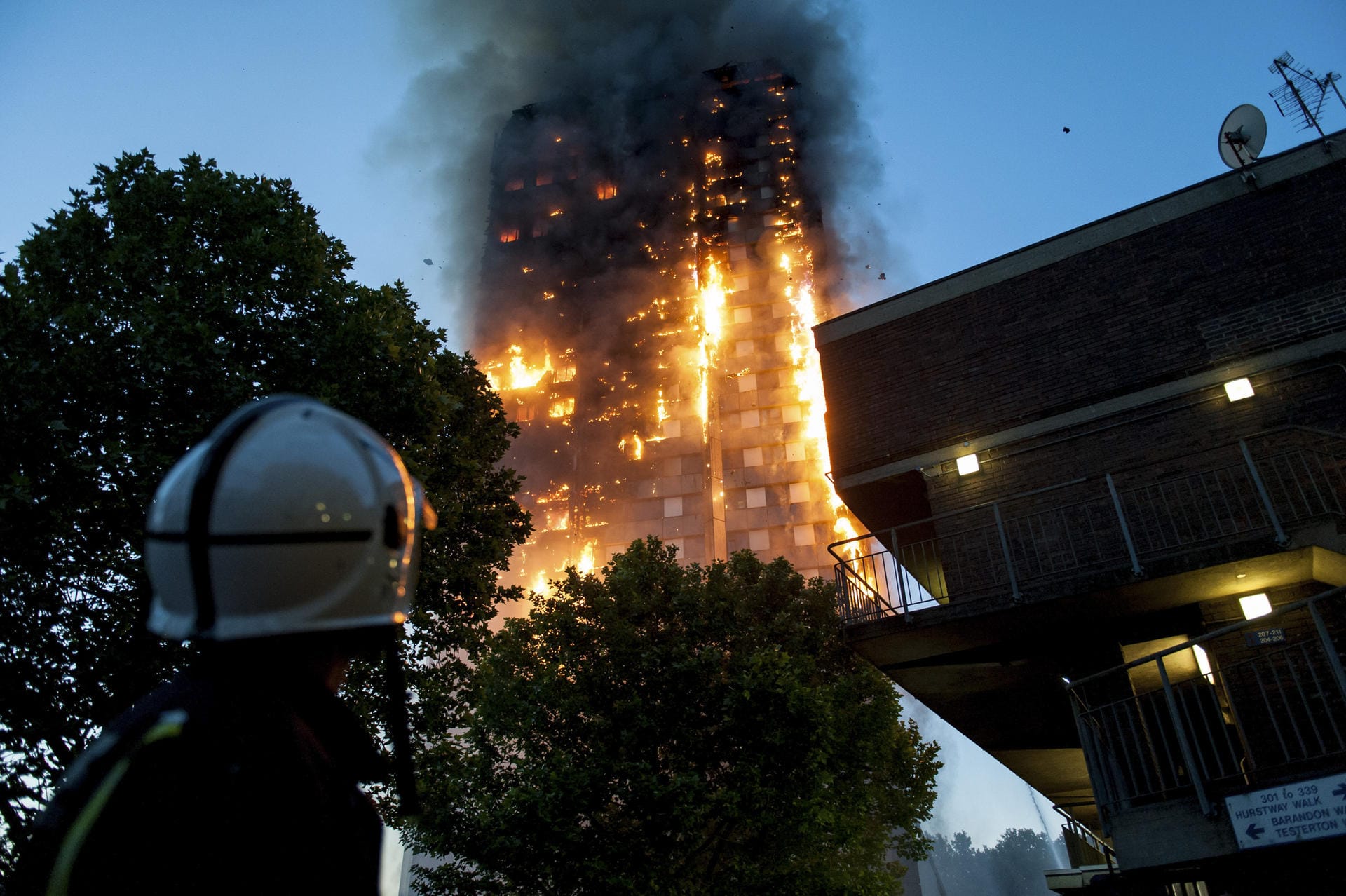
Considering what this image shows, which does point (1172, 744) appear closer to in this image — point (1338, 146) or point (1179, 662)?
point (1179, 662)

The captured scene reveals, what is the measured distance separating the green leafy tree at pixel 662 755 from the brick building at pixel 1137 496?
2226 mm

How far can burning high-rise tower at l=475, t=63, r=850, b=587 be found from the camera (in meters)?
60.1

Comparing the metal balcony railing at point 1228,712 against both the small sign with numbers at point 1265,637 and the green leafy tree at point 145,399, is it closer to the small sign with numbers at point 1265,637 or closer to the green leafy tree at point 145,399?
the small sign with numbers at point 1265,637

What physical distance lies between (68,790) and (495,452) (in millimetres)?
13861

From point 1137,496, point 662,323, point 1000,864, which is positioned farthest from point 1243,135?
point 1000,864

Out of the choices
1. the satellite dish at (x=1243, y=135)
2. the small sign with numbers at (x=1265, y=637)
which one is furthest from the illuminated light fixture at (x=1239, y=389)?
the satellite dish at (x=1243, y=135)

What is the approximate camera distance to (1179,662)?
35.9 ft

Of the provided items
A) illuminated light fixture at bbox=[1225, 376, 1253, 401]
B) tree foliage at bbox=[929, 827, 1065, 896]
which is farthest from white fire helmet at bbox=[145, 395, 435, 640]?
tree foliage at bbox=[929, 827, 1065, 896]

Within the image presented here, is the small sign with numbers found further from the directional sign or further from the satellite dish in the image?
the satellite dish

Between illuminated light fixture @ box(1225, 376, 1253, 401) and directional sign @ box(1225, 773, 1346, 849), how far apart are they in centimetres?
749

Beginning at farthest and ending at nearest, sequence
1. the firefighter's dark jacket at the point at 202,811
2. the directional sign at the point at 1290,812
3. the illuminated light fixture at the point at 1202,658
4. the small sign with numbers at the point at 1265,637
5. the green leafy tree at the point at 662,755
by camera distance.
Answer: the green leafy tree at the point at 662,755 < the illuminated light fixture at the point at 1202,658 < the small sign with numbers at the point at 1265,637 < the directional sign at the point at 1290,812 < the firefighter's dark jacket at the point at 202,811

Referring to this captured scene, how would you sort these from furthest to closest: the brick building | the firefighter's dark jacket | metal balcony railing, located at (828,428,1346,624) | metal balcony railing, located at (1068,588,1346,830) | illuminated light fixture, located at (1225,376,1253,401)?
illuminated light fixture, located at (1225,376,1253,401) < metal balcony railing, located at (828,428,1346,624) < the brick building < metal balcony railing, located at (1068,588,1346,830) < the firefighter's dark jacket

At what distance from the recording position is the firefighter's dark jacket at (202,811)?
42.5 inches

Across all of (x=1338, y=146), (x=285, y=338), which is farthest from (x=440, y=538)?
(x=1338, y=146)
